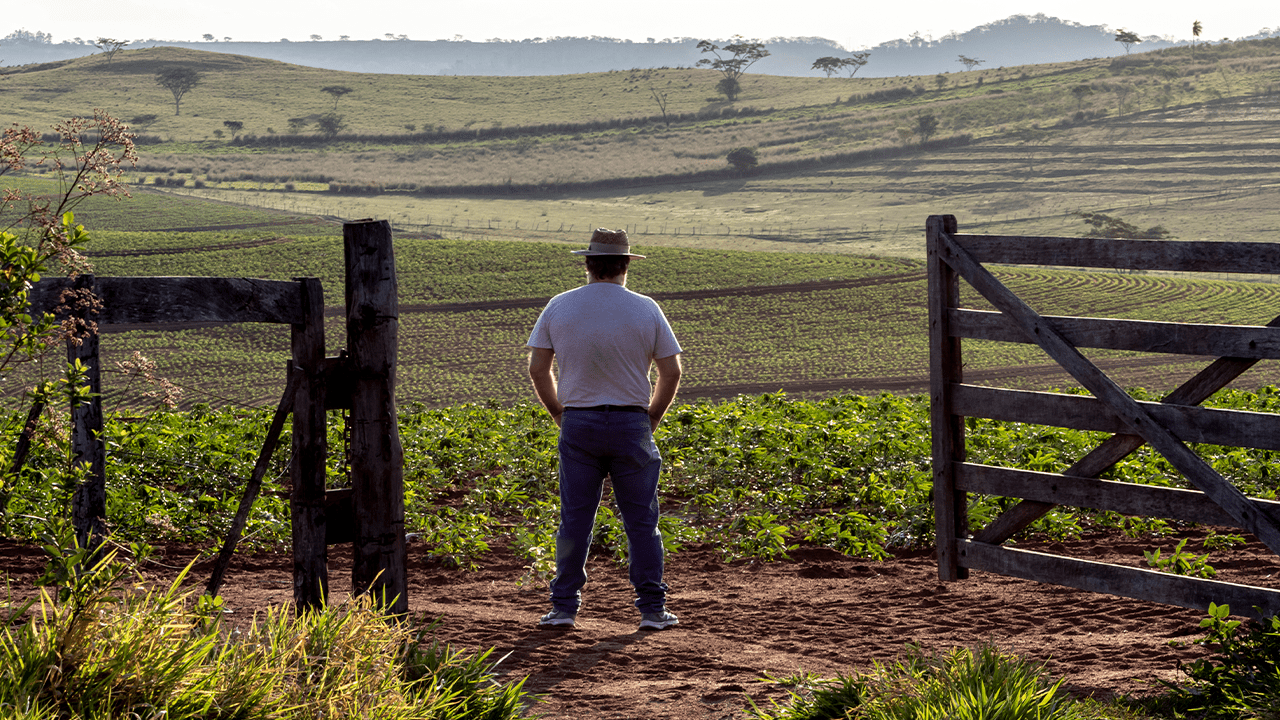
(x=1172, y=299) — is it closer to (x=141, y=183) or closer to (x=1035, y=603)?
(x=1035, y=603)

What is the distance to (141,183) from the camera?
69625 millimetres

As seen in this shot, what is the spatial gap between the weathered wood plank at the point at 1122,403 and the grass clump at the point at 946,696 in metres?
1.41

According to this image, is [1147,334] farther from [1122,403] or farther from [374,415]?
[374,415]

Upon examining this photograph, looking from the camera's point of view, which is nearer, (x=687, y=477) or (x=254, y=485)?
(x=254, y=485)

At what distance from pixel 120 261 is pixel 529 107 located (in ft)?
277

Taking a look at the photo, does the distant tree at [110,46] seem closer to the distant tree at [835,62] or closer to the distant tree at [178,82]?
the distant tree at [178,82]

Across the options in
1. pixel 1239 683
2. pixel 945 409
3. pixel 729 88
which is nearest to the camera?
pixel 1239 683

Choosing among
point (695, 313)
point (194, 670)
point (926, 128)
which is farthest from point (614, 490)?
point (926, 128)

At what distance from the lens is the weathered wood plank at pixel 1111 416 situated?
4.59m

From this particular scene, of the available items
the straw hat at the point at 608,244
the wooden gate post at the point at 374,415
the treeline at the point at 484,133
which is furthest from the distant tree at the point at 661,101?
the wooden gate post at the point at 374,415

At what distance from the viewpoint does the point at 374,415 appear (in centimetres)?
429

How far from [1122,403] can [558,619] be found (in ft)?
9.84

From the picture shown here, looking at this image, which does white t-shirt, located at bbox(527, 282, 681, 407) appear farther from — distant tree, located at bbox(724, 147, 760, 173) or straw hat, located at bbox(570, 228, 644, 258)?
distant tree, located at bbox(724, 147, 760, 173)

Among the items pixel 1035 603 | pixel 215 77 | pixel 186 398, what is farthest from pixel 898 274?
pixel 215 77
